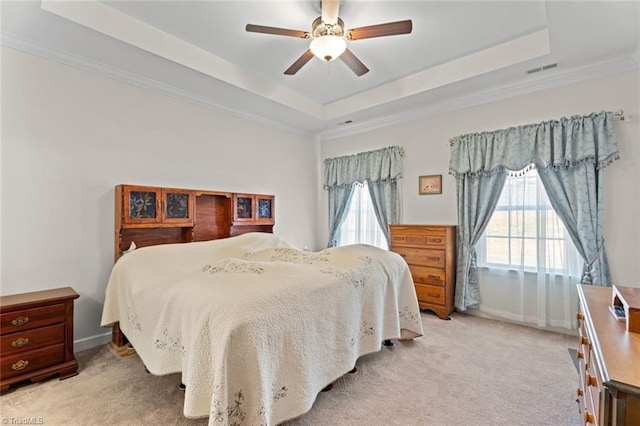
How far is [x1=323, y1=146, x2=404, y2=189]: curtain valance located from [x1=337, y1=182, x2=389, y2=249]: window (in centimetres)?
19

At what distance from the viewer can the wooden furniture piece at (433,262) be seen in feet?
11.9

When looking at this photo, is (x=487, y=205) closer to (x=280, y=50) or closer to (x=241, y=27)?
(x=280, y=50)

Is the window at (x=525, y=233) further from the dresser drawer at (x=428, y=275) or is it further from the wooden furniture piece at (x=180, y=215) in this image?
the wooden furniture piece at (x=180, y=215)

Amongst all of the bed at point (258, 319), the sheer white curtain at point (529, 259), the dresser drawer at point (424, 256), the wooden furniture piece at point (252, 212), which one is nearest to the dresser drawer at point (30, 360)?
the bed at point (258, 319)

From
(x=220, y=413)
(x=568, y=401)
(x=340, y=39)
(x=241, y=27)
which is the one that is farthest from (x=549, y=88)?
(x=220, y=413)

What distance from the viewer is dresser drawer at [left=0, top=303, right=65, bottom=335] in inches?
82.6

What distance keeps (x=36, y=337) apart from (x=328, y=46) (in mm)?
3165

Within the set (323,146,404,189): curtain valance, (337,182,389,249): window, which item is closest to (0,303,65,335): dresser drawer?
(337,182,389,249): window

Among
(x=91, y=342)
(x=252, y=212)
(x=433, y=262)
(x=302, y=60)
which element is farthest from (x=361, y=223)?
(x=91, y=342)

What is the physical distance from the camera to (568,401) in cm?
197

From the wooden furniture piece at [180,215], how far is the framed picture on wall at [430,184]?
218cm

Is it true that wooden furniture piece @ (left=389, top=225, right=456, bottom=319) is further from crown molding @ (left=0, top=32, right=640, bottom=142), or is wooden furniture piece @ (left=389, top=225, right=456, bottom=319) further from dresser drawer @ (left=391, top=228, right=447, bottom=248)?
crown molding @ (left=0, top=32, right=640, bottom=142)

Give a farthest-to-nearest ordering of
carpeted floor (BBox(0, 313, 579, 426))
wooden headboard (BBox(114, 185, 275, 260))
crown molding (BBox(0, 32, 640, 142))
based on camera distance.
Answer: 1. wooden headboard (BBox(114, 185, 275, 260))
2. crown molding (BBox(0, 32, 640, 142))
3. carpeted floor (BBox(0, 313, 579, 426))

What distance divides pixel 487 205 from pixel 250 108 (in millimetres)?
3367
